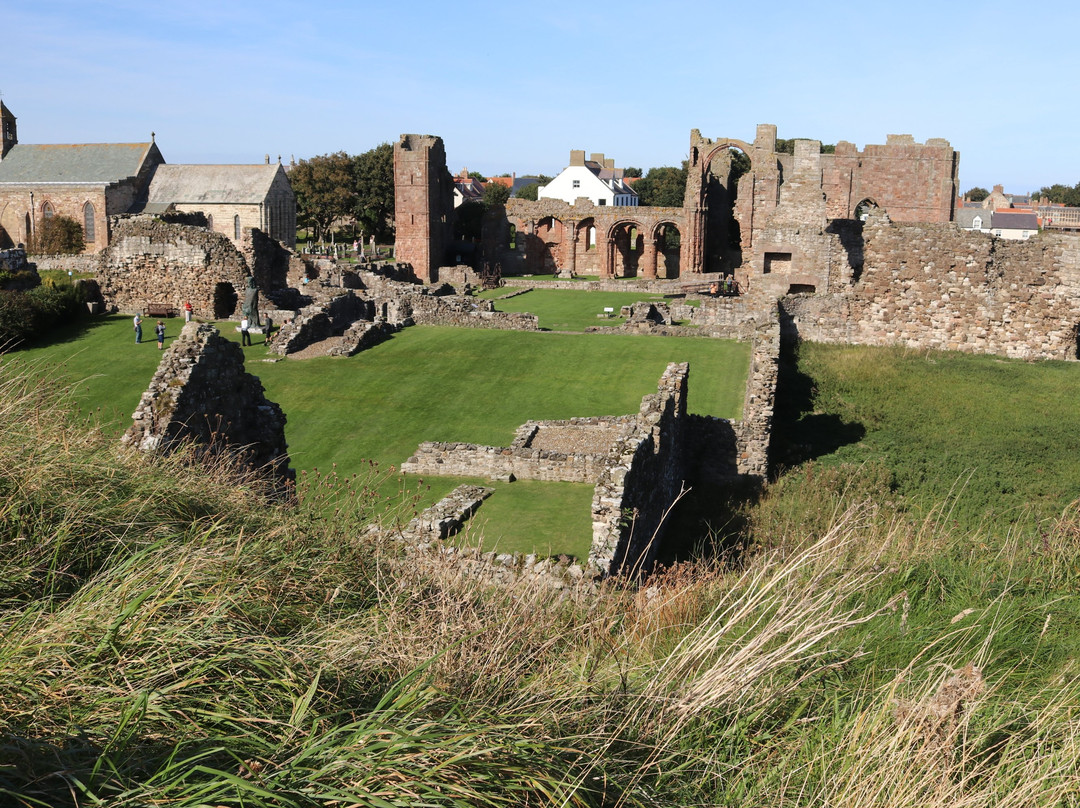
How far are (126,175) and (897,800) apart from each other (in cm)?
5777

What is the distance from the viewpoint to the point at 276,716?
2.95 metres

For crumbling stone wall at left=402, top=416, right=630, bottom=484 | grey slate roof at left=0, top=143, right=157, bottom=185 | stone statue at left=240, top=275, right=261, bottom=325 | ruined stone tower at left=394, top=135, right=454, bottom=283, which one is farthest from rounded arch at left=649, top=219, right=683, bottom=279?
crumbling stone wall at left=402, top=416, right=630, bottom=484

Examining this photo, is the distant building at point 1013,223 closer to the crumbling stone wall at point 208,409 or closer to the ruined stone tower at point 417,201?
the ruined stone tower at point 417,201

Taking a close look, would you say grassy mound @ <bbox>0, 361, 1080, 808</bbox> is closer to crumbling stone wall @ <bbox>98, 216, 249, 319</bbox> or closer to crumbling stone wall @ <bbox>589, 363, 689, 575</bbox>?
crumbling stone wall @ <bbox>589, 363, 689, 575</bbox>

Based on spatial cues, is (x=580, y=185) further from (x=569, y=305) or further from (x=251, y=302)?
(x=251, y=302)

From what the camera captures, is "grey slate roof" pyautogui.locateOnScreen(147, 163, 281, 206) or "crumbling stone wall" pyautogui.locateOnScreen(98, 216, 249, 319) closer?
"crumbling stone wall" pyautogui.locateOnScreen(98, 216, 249, 319)

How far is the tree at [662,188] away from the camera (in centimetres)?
9169

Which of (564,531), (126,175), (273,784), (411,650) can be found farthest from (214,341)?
(126,175)

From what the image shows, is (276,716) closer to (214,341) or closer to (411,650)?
(411,650)

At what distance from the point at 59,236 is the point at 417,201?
21614 millimetres

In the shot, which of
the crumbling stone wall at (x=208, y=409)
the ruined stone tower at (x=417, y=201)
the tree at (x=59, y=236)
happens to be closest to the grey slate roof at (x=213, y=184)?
the tree at (x=59, y=236)

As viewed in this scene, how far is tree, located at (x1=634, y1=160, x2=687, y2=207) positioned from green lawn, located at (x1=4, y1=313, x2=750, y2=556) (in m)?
64.6

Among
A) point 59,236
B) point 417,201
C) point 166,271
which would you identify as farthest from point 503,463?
point 59,236

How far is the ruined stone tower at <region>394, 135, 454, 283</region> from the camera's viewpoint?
1870 inches
